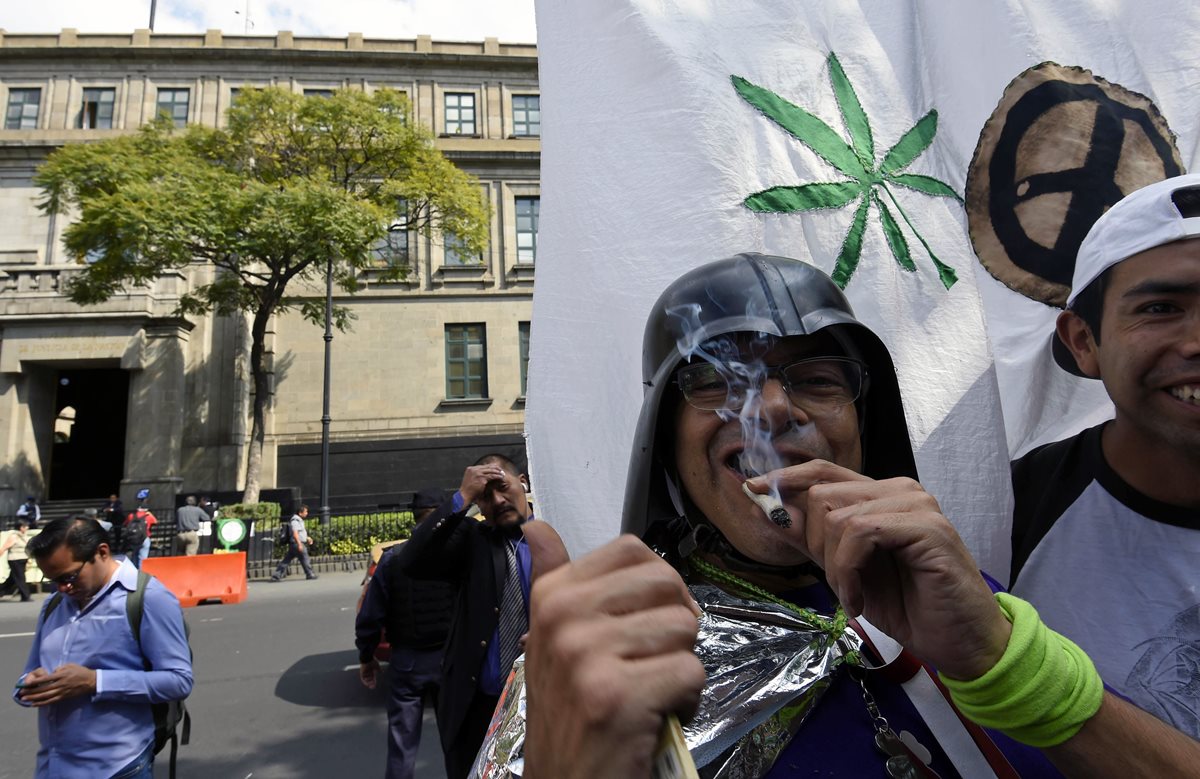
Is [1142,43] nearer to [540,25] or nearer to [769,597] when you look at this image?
[540,25]

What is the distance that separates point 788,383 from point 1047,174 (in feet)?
4.86

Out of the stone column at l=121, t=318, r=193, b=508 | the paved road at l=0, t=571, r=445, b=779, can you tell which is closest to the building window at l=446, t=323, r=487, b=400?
the stone column at l=121, t=318, r=193, b=508

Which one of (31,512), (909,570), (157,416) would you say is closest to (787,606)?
(909,570)

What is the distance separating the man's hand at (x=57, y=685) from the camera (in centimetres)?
317

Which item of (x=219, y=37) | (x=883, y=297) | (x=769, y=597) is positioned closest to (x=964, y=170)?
(x=883, y=297)

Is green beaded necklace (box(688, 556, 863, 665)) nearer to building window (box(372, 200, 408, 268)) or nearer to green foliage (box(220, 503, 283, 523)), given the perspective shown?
green foliage (box(220, 503, 283, 523))

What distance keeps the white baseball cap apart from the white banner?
1.30ft

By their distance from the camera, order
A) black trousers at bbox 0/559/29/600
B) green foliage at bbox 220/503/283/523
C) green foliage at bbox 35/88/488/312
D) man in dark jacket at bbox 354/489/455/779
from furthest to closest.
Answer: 1. green foliage at bbox 220/503/283/523
2. green foliage at bbox 35/88/488/312
3. black trousers at bbox 0/559/29/600
4. man in dark jacket at bbox 354/489/455/779

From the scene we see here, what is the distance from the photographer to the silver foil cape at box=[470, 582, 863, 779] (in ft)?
3.82

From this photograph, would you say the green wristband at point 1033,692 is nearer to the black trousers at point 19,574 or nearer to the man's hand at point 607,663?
the man's hand at point 607,663

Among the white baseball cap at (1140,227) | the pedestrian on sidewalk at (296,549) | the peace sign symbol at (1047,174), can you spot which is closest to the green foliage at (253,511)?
the pedestrian on sidewalk at (296,549)

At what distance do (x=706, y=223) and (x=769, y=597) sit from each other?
958mm

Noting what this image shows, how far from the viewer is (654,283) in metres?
1.87

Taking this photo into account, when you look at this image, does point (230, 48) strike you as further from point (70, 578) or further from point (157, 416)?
point (70, 578)
